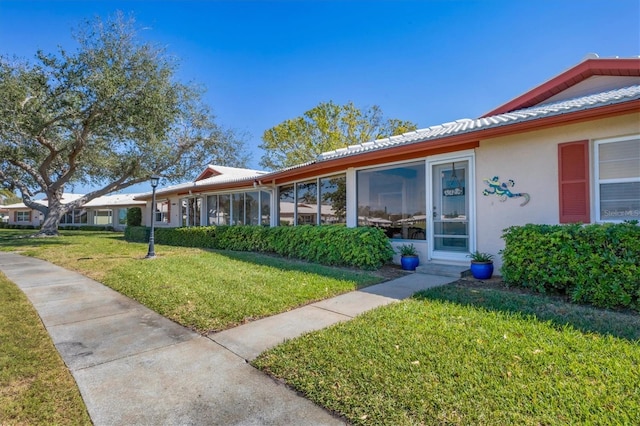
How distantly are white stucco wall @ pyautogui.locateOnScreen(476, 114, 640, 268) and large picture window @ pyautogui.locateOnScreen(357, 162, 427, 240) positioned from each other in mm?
1465

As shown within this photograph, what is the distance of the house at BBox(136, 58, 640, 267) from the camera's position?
5750mm

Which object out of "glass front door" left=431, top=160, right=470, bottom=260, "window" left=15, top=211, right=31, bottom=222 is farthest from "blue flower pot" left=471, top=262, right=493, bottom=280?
"window" left=15, top=211, right=31, bottom=222

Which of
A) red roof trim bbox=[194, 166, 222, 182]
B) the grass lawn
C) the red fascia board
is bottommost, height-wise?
the grass lawn

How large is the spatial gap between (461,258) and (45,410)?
729 centimetres

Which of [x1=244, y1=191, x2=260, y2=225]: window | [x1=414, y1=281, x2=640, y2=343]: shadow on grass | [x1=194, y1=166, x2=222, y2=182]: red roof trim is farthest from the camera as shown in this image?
[x1=194, y1=166, x2=222, y2=182]: red roof trim

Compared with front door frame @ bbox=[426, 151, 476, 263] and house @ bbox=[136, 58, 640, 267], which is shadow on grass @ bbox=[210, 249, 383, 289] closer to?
front door frame @ bbox=[426, 151, 476, 263]

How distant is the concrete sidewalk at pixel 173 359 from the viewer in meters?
2.56

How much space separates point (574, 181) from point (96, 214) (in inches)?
1629

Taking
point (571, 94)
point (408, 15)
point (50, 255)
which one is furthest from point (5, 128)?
point (571, 94)

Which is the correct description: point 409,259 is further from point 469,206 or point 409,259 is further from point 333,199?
point 333,199

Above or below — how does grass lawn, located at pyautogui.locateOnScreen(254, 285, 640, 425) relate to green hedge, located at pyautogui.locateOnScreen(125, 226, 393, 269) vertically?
below

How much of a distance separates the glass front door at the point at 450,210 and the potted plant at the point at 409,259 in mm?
490

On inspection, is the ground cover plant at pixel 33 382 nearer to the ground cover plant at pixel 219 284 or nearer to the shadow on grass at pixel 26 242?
the ground cover plant at pixel 219 284

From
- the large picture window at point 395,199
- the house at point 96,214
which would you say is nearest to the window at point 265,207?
the large picture window at point 395,199
